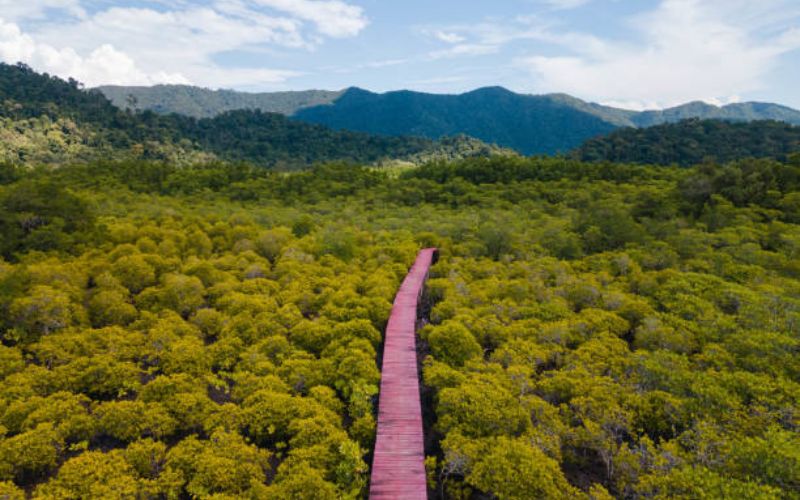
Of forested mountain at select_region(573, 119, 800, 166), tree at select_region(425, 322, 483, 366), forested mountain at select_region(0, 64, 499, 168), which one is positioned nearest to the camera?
tree at select_region(425, 322, 483, 366)

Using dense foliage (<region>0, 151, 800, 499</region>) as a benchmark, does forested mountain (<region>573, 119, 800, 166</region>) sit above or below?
above

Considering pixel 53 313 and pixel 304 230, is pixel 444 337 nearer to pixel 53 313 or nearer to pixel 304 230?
pixel 53 313

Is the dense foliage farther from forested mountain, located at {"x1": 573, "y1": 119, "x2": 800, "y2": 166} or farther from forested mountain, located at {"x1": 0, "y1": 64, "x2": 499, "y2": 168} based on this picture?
forested mountain, located at {"x1": 0, "y1": 64, "x2": 499, "y2": 168}

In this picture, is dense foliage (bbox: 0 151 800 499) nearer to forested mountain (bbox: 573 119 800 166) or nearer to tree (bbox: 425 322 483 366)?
tree (bbox: 425 322 483 366)

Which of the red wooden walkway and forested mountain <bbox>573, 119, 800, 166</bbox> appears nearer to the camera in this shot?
the red wooden walkway

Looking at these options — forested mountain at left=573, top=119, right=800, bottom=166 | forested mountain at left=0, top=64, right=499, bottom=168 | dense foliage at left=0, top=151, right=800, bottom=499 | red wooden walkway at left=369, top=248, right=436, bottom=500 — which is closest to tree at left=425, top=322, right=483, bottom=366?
dense foliage at left=0, top=151, right=800, bottom=499

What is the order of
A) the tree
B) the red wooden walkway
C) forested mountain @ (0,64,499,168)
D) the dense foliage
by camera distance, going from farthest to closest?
1. forested mountain @ (0,64,499,168)
2. the tree
3. the dense foliage
4. the red wooden walkway

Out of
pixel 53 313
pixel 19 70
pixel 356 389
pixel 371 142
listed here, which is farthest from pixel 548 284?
pixel 19 70
